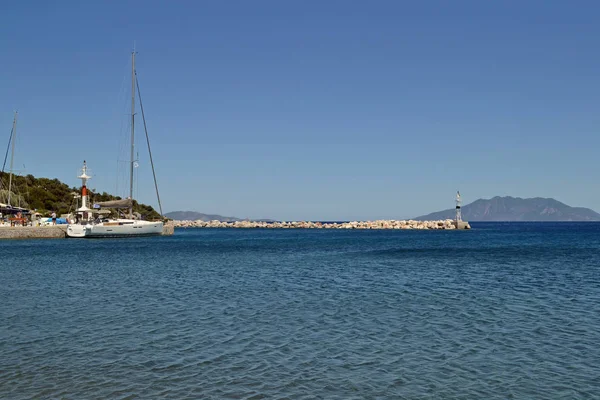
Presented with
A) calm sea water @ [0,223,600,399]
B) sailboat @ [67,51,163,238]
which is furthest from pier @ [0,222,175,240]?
calm sea water @ [0,223,600,399]

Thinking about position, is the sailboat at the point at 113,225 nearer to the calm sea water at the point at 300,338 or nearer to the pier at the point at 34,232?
the pier at the point at 34,232

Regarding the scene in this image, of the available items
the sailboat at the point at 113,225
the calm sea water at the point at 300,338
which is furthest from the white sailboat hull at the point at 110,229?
the calm sea water at the point at 300,338

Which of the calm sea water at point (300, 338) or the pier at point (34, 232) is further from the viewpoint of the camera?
the pier at point (34, 232)

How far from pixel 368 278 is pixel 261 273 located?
23.7 ft

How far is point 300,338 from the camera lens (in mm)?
15688

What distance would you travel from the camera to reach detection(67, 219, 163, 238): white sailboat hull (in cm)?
8331

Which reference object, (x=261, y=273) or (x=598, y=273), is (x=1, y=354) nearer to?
(x=261, y=273)

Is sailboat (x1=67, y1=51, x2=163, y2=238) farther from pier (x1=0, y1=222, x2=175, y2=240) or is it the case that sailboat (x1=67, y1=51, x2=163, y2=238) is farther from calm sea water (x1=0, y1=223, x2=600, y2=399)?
calm sea water (x1=0, y1=223, x2=600, y2=399)

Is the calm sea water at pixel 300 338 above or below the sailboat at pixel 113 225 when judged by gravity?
below

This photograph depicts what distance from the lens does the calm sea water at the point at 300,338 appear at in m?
11.4

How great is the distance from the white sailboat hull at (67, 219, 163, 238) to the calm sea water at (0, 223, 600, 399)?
186 feet

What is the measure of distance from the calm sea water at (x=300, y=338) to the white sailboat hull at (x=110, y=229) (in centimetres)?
5680

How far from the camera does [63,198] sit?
407ft

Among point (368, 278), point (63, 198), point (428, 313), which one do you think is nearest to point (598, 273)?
point (368, 278)
